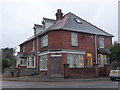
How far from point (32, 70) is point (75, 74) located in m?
9.23

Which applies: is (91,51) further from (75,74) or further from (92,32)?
(75,74)

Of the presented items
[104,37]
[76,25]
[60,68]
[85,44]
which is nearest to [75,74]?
[60,68]

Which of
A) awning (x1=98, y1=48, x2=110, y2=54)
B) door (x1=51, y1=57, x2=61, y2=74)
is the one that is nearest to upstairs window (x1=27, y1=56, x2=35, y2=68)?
door (x1=51, y1=57, x2=61, y2=74)

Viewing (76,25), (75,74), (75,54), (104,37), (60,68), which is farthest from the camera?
(104,37)

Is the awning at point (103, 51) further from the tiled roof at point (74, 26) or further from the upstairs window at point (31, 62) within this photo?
the upstairs window at point (31, 62)

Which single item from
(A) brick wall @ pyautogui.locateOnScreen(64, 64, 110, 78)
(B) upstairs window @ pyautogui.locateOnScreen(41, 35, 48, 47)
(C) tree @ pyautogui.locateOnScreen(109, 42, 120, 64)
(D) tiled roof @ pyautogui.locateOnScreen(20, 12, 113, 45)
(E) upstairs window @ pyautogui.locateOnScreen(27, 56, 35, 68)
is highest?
(D) tiled roof @ pyautogui.locateOnScreen(20, 12, 113, 45)

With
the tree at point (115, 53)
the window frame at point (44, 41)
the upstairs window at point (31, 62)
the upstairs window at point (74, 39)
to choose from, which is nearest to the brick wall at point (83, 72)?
the tree at point (115, 53)

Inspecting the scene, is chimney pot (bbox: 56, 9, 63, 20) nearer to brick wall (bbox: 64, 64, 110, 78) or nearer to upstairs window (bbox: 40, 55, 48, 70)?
upstairs window (bbox: 40, 55, 48, 70)

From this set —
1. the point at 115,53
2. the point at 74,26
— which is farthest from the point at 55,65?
the point at 115,53

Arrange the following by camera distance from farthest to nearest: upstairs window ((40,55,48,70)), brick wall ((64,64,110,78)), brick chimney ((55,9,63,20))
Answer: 1. brick chimney ((55,9,63,20))
2. upstairs window ((40,55,48,70))
3. brick wall ((64,64,110,78))

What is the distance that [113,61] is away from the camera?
2855 centimetres

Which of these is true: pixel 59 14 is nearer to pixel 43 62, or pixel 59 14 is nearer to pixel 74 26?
pixel 74 26

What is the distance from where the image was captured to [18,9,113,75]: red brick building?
25297 millimetres

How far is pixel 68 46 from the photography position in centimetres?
2584
